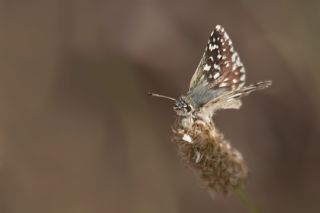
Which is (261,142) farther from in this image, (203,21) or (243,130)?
(203,21)

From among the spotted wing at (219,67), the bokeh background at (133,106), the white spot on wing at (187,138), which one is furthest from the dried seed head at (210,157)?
the bokeh background at (133,106)

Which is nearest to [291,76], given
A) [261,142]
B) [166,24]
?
[261,142]

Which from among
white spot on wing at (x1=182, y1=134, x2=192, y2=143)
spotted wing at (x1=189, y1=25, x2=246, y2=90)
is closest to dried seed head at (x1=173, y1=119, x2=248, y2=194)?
white spot on wing at (x1=182, y1=134, x2=192, y2=143)

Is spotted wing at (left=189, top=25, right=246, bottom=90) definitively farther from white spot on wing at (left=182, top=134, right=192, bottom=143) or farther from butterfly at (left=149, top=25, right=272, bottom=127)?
white spot on wing at (left=182, top=134, right=192, bottom=143)

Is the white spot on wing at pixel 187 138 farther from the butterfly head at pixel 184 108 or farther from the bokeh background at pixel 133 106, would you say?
the bokeh background at pixel 133 106

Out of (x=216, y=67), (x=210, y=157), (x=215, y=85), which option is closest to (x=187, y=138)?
(x=210, y=157)

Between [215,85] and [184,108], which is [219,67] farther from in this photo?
[184,108]
